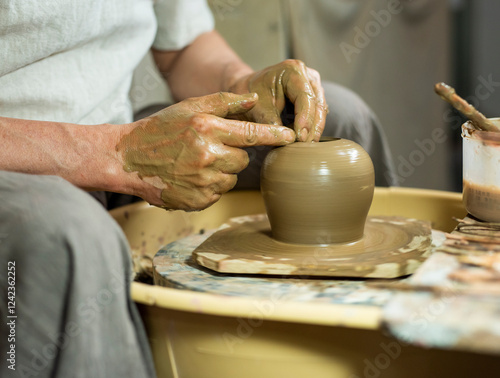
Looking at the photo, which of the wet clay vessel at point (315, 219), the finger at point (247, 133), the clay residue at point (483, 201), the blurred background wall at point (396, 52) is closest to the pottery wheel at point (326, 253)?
the wet clay vessel at point (315, 219)

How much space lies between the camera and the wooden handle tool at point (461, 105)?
121 cm

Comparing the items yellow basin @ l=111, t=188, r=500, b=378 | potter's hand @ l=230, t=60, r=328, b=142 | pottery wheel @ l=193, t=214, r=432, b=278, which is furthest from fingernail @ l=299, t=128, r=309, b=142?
yellow basin @ l=111, t=188, r=500, b=378

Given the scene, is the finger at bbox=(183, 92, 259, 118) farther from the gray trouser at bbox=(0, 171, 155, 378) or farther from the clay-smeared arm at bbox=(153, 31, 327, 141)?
the gray trouser at bbox=(0, 171, 155, 378)

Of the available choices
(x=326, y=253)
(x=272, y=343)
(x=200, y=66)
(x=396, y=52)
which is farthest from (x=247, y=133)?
(x=396, y=52)

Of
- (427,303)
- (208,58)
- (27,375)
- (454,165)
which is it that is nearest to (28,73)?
(208,58)

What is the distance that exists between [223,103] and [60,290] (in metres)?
0.53

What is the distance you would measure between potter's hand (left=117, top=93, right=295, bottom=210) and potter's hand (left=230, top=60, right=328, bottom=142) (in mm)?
135

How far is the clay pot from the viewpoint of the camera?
46.0 inches

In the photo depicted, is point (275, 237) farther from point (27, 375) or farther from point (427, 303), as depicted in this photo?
point (27, 375)

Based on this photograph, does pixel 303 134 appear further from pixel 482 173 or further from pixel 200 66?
pixel 200 66

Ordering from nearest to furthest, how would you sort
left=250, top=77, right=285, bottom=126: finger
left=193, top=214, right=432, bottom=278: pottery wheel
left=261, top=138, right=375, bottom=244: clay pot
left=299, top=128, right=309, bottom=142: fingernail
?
left=193, top=214, right=432, bottom=278: pottery wheel → left=261, top=138, right=375, bottom=244: clay pot → left=299, top=128, right=309, bottom=142: fingernail → left=250, top=77, right=285, bottom=126: finger

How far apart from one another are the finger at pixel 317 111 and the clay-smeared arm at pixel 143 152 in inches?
7.0

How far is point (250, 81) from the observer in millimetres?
1481

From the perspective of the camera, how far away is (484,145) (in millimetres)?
1214
